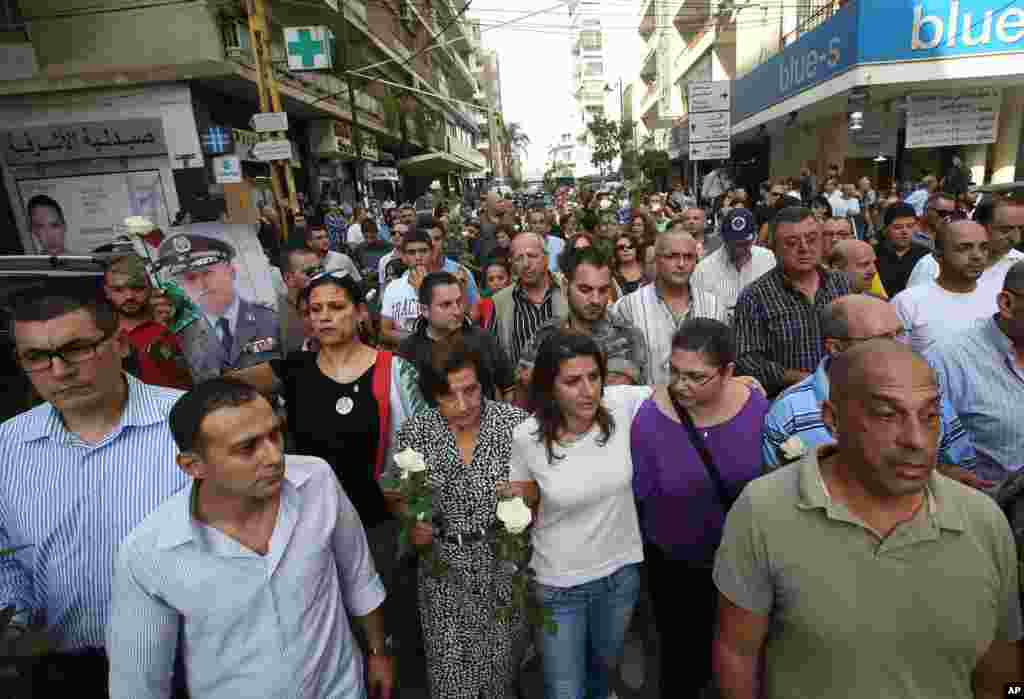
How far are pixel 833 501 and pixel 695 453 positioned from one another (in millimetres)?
825

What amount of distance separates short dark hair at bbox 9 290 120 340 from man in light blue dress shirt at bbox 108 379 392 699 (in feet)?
2.00

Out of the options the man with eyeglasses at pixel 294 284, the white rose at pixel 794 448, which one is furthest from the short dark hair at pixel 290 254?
the white rose at pixel 794 448

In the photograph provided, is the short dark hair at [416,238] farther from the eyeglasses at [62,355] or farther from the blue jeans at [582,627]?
the blue jeans at [582,627]

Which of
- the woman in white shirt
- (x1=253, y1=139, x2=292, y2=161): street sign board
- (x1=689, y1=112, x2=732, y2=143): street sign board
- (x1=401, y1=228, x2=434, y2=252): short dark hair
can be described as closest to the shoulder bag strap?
the woman in white shirt

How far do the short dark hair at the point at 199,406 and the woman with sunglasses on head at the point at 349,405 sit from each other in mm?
1067

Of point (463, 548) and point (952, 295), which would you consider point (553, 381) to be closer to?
point (463, 548)

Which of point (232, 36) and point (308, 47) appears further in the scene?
point (232, 36)

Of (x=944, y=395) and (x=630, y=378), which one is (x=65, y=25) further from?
(x=944, y=395)

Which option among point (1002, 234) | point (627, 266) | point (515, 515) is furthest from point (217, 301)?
point (1002, 234)

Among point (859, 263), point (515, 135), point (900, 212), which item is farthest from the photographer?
point (515, 135)

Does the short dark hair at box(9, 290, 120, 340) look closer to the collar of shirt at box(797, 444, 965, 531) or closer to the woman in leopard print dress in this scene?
the woman in leopard print dress

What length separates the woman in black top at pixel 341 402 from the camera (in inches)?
111

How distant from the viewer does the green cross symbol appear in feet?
39.4

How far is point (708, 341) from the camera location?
2.34 m
